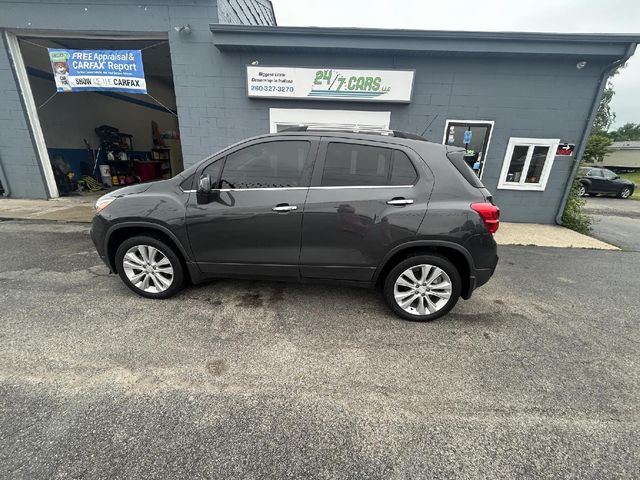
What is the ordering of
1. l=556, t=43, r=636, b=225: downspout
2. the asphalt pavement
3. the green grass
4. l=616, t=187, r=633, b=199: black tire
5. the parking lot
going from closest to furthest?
1. the parking lot
2. l=556, t=43, r=636, b=225: downspout
3. the asphalt pavement
4. l=616, t=187, r=633, b=199: black tire
5. the green grass

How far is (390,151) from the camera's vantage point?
2842 millimetres

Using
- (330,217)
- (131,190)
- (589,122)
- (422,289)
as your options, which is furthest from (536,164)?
(131,190)

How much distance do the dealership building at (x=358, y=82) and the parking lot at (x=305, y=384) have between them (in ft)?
14.7

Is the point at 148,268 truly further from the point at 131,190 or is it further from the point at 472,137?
the point at 472,137

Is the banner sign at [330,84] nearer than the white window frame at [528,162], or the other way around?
the banner sign at [330,84]

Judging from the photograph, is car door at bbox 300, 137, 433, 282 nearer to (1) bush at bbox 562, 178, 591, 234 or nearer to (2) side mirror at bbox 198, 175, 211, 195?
(2) side mirror at bbox 198, 175, 211, 195

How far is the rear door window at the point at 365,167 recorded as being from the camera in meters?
2.82

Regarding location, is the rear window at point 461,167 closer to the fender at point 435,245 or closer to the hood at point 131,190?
Result: the fender at point 435,245

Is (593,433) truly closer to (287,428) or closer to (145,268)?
(287,428)

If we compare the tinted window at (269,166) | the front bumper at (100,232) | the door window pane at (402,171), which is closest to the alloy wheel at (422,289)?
the door window pane at (402,171)

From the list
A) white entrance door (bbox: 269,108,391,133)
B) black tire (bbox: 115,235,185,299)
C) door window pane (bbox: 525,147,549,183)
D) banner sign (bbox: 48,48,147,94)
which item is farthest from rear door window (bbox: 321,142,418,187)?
banner sign (bbox: 48,48,147,94)

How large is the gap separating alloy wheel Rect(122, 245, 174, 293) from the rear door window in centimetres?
204

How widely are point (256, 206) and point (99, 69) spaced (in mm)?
7069

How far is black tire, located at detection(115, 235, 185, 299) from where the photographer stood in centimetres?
314
